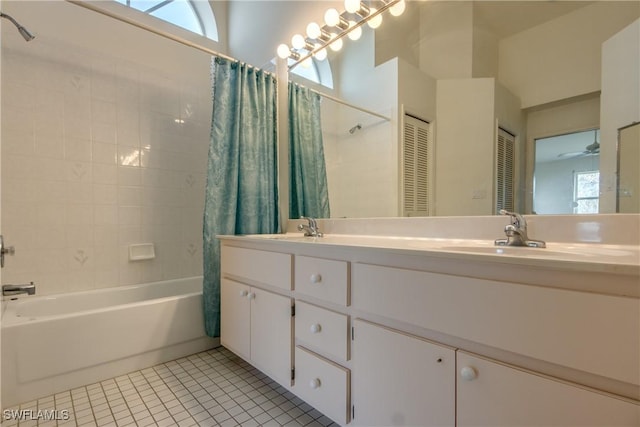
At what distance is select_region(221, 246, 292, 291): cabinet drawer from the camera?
129cm

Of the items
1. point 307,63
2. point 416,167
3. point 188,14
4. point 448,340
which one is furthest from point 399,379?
point 188,14

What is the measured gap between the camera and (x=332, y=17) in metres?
1.79

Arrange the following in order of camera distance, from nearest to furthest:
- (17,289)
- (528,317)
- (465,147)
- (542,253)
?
(528,317) → (542,253) → (465,147) → (17,289)

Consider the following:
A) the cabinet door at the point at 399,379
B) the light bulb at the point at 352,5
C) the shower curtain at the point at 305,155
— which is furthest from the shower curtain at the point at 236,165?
the cabinet door at the point at 399,379

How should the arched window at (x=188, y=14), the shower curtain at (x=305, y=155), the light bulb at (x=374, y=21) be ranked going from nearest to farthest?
1. the light bulb at (x=374, y=21)
2. the shower curtain at (x=305, y=155)
3. the arched window at (x=188, y=14)

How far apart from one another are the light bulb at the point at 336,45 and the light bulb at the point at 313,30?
0.12m

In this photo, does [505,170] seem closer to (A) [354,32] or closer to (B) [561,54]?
(B) [561,54]

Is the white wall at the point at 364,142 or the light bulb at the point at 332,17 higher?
the light bulb at the point at 332,17

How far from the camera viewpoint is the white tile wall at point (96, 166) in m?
1.82

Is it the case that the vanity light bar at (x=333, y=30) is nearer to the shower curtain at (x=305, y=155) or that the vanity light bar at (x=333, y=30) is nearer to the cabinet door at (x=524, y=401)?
the shower curtain at (x=305, y=155)

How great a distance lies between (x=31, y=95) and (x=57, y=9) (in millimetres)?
595

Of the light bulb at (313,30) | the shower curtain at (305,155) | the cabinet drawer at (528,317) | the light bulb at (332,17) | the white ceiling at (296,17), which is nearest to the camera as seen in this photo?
the cabinet drawer at (528,317)

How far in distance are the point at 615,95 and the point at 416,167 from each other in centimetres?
70

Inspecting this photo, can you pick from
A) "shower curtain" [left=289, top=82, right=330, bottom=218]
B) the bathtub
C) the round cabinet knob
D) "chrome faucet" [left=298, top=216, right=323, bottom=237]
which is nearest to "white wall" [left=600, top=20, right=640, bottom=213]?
the round cabinet knob
